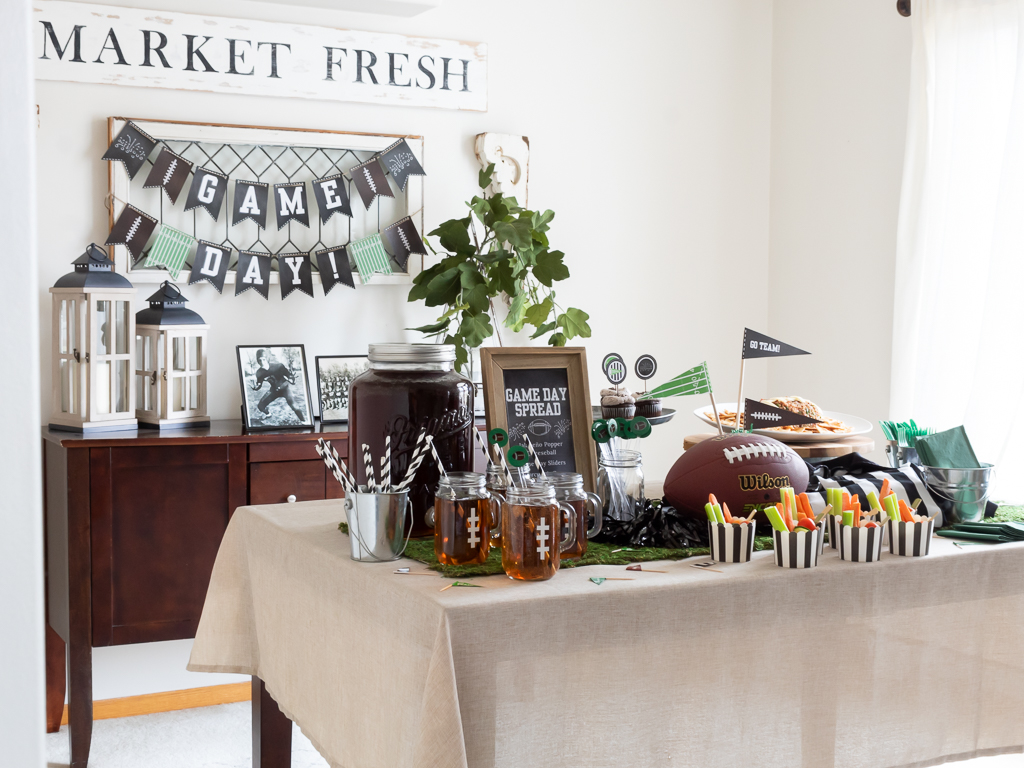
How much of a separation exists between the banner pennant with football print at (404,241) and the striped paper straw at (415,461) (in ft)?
6.91

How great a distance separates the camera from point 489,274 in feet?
10.6

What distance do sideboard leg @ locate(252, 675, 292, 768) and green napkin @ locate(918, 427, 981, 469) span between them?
3.91 feet

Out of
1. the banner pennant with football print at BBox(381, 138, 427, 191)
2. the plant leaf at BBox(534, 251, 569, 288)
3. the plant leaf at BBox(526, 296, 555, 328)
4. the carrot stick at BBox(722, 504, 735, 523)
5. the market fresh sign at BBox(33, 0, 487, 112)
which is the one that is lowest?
the carrot stick at BBox(722, 504, 735, 523)

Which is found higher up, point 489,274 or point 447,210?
point 447,210

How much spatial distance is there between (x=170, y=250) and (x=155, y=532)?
96 centimetres

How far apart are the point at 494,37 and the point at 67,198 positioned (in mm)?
1628

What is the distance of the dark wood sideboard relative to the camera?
2.65 m

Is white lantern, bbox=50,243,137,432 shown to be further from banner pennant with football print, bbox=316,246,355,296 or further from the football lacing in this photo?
the football lacing

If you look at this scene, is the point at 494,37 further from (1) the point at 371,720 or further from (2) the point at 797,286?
(1) the point at 371,720

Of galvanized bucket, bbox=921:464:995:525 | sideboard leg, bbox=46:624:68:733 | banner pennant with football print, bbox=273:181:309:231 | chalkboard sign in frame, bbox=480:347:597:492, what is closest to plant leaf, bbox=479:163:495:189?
banner pennant with football print, bbox=273:181:309:231

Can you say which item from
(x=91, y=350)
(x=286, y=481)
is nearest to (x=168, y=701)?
(x=286, y=481)

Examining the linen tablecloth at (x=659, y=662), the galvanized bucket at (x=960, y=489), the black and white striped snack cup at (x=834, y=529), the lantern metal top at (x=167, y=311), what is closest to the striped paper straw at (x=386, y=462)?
the linen tablecloth at (x=659, y=662)

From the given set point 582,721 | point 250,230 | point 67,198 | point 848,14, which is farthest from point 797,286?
point 582,721

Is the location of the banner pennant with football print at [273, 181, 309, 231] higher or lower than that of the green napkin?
higher
